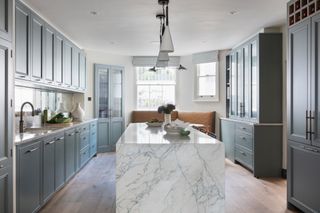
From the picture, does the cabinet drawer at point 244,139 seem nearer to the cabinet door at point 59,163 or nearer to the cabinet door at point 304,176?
the cabinet door at point 304,176

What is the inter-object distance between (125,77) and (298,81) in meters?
5.32

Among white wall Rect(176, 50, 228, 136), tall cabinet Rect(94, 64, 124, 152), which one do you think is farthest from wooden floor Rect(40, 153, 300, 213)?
white wall Rect(176, 50, 228, 136)

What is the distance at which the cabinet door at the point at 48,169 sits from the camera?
11.3 feet

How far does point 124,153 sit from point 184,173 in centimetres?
51

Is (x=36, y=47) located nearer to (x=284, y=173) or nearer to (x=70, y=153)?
(x=70, y=153)

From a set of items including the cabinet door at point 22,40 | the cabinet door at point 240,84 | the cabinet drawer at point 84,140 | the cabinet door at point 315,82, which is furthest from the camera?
the cabinet door at point 240,84

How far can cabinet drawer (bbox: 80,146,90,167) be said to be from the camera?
18.0 ft

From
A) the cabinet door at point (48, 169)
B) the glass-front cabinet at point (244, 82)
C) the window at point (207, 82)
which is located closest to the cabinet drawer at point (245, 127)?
the glass-front cabinet at point (244, 82)

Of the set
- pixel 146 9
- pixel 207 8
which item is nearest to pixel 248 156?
pixel 207 8

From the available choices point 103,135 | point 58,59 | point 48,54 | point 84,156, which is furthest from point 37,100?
point 103,135

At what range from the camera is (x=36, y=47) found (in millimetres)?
3688

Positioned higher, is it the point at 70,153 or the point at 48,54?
the point at 48,54

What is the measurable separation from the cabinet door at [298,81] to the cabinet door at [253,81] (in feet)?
5.17

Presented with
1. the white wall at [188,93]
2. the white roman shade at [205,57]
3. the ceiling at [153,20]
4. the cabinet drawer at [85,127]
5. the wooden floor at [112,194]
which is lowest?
the wooden floor at [112,194]
